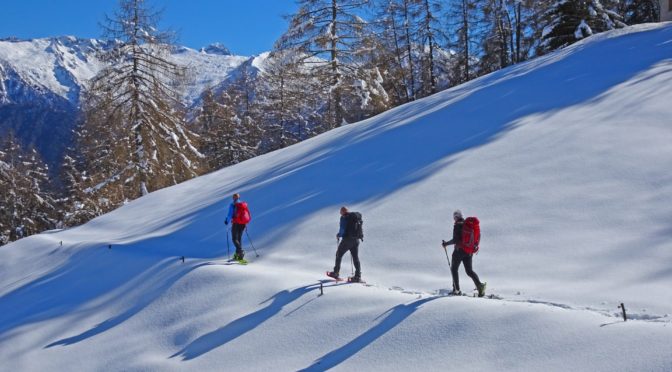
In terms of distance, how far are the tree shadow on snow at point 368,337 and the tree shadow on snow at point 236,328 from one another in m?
1.64

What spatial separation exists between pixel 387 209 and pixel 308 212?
2064 mm

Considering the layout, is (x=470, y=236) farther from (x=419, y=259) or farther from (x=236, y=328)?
(x=236, y=328)

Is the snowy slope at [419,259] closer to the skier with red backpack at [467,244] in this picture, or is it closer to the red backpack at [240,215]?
the skier with red backpack at [467,244]

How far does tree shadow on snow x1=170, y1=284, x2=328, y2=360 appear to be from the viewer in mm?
7363

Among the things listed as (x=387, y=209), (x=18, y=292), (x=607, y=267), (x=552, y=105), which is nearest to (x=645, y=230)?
(x=607, y=267)

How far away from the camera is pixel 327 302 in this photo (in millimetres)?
7664

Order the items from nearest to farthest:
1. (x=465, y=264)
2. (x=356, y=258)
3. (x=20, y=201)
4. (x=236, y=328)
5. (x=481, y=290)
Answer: (x=481, y=290) < (x=465, y=264) < (x=236, y=328) < (x=356, y=258) < (x=20, y=201)

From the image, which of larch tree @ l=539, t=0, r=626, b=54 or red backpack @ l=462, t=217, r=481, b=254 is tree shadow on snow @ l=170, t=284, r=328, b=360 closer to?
red backpack @ l=462, t=217, r=481, b=254

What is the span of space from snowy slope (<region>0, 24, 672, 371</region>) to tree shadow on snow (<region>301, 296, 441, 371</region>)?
3 cm

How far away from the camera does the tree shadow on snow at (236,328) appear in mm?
7363

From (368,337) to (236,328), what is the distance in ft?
7.29

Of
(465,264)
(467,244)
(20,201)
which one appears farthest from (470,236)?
(20,201)

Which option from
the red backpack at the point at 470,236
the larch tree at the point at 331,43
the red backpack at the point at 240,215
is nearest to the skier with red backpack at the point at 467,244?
the red backpack at the point at 470,236

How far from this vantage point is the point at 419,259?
357 inches
